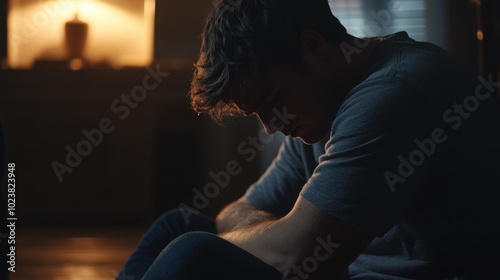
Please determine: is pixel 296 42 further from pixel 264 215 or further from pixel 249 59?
pixel 264 215

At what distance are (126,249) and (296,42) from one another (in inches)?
60.2

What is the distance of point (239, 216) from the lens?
1.22 metres

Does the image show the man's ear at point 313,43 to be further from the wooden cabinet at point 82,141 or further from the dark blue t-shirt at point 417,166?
the wooden cabinet at point 82,141

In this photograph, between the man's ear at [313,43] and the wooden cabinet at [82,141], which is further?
the wooden cabinet at [82,141]

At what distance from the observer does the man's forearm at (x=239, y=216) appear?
3.90 ft

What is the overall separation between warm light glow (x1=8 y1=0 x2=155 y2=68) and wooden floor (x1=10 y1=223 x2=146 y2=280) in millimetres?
897

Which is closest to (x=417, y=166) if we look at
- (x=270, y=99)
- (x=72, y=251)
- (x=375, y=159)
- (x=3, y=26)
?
(x=375, y=159)

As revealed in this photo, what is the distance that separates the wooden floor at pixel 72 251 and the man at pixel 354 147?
0.98 meters

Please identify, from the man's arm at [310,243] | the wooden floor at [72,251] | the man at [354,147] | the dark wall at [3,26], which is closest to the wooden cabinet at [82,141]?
the wooden floor at [72,251]

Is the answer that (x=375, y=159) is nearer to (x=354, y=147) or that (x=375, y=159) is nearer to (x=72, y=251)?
(x=354, y=147)

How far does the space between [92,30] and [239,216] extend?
232 centimetres

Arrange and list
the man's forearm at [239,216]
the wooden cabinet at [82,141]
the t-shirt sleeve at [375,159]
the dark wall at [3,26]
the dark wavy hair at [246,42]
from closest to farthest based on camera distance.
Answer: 1. the t-shirt sleeve at [375,159]
2. the dark wavy hair at [246,42]
3. the man's forearm at [239,216]
4. the wooden cabinet at [82,141]
5. the dark wall at [3,26]

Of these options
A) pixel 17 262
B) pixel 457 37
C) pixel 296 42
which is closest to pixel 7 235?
pixel 296 42

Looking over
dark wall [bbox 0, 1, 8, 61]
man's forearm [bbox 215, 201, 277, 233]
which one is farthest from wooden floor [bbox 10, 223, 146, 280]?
dark wall [bbox 0, 1, 8, 61]
